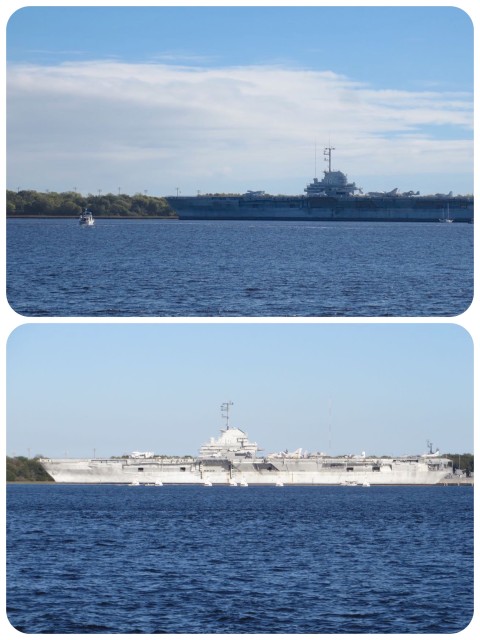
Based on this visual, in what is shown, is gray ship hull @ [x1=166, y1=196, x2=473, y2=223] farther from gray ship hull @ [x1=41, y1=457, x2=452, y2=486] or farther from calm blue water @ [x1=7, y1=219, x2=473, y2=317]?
calm blue water @ [x1=7, y1=219, x2=473, y2=317]

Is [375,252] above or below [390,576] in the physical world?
above

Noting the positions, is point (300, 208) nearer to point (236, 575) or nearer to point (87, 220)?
point (87, 220)

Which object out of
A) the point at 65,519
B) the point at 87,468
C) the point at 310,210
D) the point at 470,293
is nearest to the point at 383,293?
the point at 470,293

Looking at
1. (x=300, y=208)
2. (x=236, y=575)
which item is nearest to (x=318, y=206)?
(x=300, y=208)

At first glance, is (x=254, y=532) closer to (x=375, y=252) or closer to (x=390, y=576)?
(x=390, y=576)

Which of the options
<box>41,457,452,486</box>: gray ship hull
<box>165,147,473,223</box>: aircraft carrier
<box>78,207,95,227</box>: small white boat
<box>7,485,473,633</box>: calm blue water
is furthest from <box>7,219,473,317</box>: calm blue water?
<box>165,147,473,223</box>: aircraft carrier

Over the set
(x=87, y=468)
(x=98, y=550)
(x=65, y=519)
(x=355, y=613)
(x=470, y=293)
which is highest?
(x=470, y=293)

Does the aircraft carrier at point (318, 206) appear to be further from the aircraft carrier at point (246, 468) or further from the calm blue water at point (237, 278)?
the calm blue water at point (237, 278)
